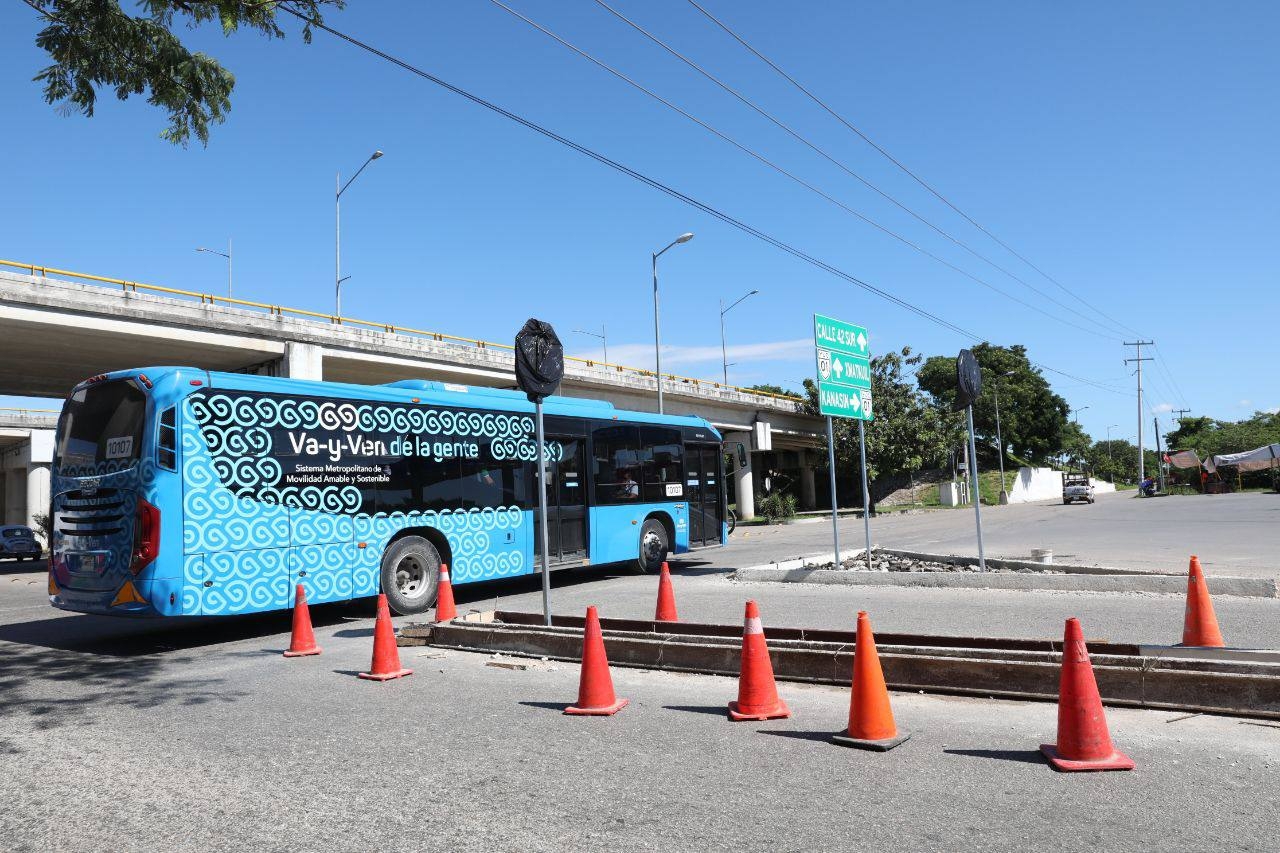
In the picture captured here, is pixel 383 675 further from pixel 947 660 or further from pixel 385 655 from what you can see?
pixel 947 660

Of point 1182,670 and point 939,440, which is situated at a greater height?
point 939,440

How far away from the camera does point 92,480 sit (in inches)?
378

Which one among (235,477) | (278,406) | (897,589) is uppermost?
(278,406)

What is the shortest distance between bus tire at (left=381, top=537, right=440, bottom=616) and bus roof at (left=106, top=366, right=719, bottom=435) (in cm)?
199

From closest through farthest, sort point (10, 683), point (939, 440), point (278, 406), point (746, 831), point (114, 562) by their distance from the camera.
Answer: point (746, 831) → point (10, 683) → point (114, 562) → point (278, 406) → point (939, 440)

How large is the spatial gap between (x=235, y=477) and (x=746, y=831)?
25.6 feet

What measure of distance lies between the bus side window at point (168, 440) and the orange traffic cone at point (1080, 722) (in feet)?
27.9

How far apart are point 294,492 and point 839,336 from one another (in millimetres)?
9341

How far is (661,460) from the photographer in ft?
54.0

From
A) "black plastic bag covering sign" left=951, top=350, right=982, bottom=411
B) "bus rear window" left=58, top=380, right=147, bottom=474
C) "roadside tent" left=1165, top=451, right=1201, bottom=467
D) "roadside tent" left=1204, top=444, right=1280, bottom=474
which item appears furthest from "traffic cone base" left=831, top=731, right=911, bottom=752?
"roadside tent" left=1165, top=451, right=1201, bottom=467

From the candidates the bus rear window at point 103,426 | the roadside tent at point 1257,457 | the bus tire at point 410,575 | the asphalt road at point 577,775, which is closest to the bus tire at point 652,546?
the bus tire at point 410,575

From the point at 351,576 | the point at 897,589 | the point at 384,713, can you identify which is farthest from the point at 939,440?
the point at 384,713

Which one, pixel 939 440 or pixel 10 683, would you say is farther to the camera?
pixel 939 440

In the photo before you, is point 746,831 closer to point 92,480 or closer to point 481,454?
point 92,480
